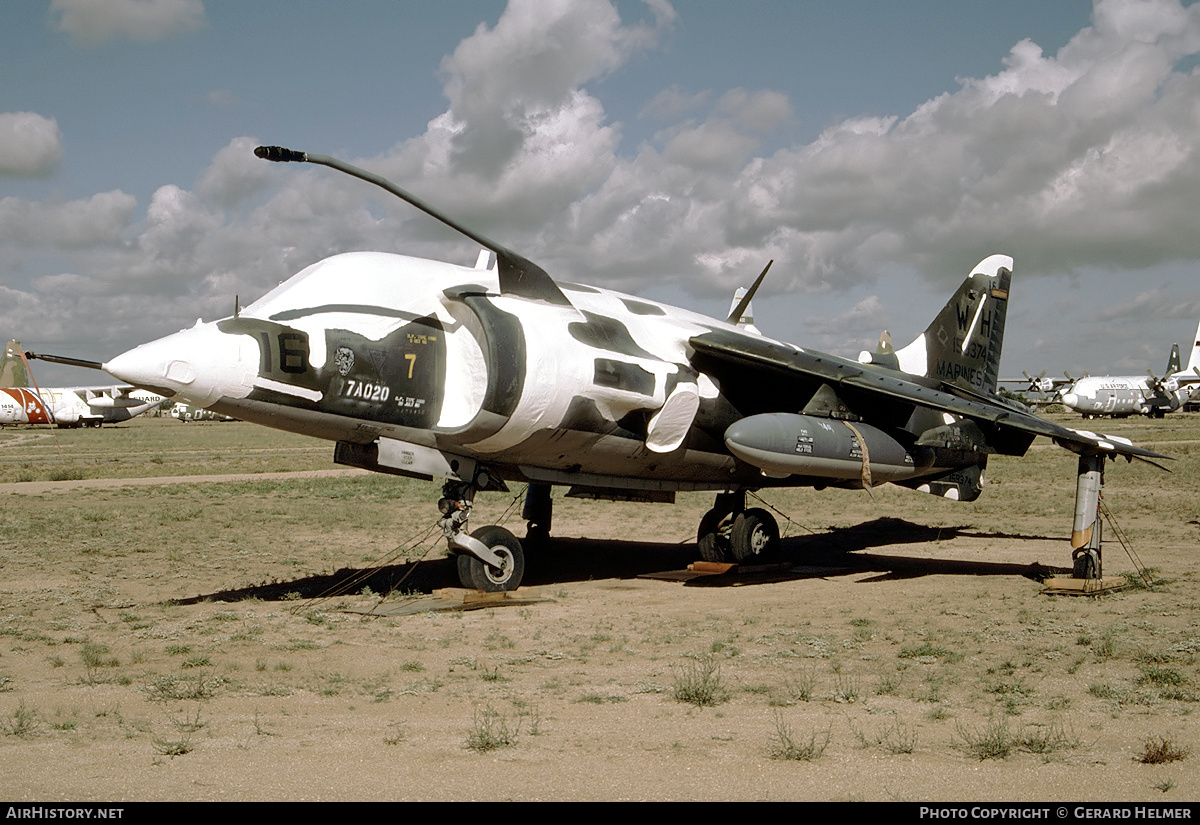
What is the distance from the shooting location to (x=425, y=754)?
6133 mm

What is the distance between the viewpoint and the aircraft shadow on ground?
1365 cm

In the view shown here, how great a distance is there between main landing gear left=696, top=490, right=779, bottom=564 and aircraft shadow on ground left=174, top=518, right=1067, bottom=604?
48 centimetres

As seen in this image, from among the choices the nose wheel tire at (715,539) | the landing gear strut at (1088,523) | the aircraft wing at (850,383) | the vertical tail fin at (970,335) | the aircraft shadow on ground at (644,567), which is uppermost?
the vertical tail fin at (970,335)

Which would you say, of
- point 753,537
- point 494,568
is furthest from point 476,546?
point 753,537

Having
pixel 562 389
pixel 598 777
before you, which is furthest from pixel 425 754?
pixel 562 389

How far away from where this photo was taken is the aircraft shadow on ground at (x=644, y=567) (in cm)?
1365

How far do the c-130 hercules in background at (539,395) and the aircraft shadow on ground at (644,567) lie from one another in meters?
1.21

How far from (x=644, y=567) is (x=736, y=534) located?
5.66 ft

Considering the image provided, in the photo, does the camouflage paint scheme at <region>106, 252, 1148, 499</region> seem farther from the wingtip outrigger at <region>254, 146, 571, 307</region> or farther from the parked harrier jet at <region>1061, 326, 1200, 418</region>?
the parked harrier jet at <region>1061, 326, 1200, 418</region>

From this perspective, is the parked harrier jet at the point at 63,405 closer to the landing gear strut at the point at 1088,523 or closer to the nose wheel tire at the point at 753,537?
the nose wheel tire at the point at 753,537

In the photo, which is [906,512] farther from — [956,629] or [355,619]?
[355,619]

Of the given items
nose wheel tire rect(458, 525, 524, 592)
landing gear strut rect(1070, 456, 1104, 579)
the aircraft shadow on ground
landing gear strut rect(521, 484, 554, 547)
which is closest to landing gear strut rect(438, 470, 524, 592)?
nose wheel tire rect(458, 525, 524, 592)

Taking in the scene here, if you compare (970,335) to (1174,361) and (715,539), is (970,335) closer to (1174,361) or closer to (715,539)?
(715,539)

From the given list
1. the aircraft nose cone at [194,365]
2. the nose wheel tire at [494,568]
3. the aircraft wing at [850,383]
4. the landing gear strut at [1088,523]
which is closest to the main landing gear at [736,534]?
the aircraft wing at [850,383]
